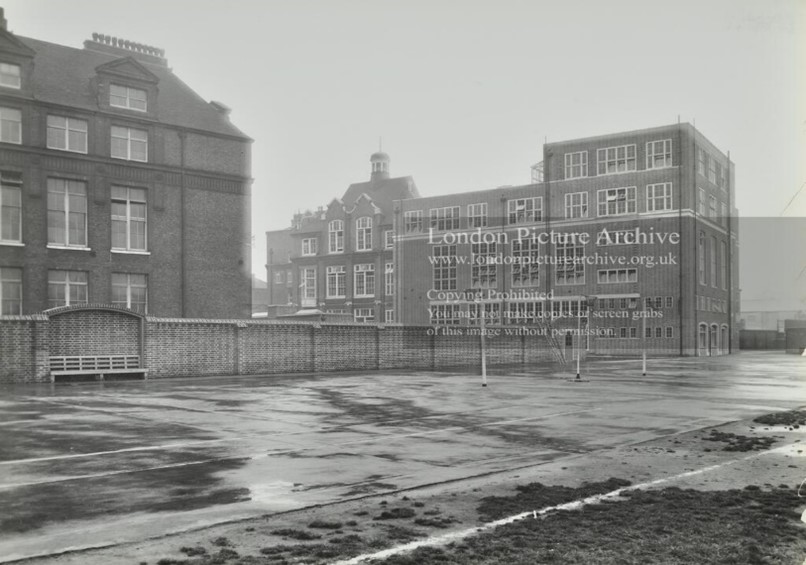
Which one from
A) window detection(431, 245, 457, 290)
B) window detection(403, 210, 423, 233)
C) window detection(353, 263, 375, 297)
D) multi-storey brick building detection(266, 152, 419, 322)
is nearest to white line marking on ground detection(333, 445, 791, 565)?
window detection(431, 245, 457, 290)

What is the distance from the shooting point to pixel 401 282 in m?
73.3

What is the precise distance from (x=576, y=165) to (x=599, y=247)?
760 cm

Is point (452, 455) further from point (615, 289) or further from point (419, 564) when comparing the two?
point (615, 289)

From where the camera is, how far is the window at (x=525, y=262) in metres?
65.2

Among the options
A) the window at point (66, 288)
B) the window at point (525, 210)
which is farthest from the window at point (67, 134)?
the window at point (525, 210)

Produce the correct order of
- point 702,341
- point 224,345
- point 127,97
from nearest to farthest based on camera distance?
1. point 224,345
2. point 127,97
3. point 702,341

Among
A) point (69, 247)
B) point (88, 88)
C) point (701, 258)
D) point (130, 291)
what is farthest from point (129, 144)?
point (701, 258)

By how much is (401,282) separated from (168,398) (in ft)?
181

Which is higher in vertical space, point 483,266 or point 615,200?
point 615,200

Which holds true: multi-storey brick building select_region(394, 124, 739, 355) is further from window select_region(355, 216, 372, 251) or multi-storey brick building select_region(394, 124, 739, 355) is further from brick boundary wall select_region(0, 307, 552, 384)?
brick boundary wall select_region(0, 307, 552, 384)

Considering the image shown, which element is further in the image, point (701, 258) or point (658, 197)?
point (701, 258)

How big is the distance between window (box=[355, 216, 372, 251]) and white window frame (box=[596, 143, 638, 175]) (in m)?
27.0

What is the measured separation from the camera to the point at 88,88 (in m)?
35.6

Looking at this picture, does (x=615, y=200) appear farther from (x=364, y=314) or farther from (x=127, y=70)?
(x=127, y=70)
